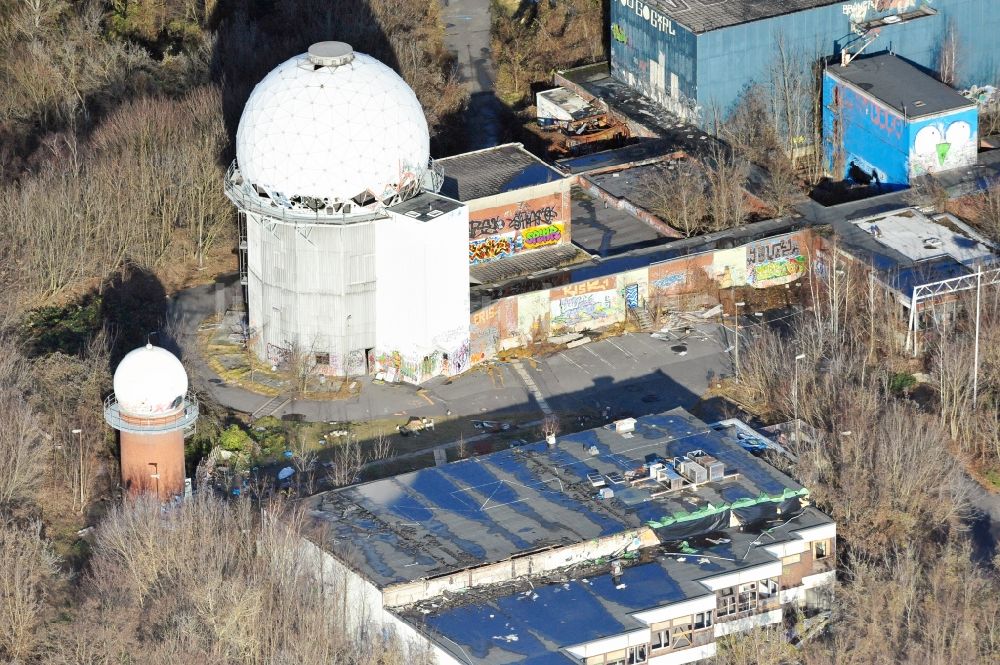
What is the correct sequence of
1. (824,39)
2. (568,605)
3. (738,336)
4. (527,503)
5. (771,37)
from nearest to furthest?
(568,605) < (527,503) < (738,336) < (771,37) < (824,39)

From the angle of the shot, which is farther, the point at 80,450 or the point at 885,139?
the point at 885,139

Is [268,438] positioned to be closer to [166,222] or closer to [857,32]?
[166,222]

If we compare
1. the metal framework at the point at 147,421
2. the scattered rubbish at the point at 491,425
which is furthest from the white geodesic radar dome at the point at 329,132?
the metal framework at the point at 147,421

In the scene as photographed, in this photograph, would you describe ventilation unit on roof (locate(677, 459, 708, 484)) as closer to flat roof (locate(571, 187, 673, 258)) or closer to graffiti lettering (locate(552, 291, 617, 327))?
graffiti lettering (locate(552, 291, 617, 327))

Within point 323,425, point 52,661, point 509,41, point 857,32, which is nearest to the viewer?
point 52,661

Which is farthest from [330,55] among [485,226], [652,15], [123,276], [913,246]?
[913,246]

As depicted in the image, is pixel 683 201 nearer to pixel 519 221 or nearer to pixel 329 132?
pixel 519 221

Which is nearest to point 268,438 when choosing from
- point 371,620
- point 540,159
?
point 371,620

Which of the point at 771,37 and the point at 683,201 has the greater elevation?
the point at 771,37
